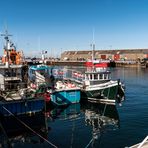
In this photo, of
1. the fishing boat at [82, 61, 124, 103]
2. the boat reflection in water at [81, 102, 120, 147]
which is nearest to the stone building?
the fishing boat at [82, 61, 124, 103]

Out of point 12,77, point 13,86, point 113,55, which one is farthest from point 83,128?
point 113,55

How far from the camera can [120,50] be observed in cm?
13500

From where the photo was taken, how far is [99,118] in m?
24.2

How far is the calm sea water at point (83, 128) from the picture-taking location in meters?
17.3

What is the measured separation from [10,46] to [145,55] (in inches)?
3738

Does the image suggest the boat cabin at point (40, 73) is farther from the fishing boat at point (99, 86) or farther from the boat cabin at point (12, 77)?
the boat cabin at point (12, 77)

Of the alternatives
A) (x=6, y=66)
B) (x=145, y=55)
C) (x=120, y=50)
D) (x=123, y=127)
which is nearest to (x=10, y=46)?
(x=6, y=66)

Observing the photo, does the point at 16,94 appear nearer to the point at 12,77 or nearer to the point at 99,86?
the point at 12,77

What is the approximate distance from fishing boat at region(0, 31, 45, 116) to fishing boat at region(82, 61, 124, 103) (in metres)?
7.39

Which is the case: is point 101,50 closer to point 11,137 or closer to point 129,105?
point 129,105

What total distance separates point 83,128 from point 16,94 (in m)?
7.50

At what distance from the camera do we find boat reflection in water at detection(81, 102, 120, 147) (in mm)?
19717

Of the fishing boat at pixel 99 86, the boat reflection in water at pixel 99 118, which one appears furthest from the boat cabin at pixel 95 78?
the boat reflection in water at pixel 99 118

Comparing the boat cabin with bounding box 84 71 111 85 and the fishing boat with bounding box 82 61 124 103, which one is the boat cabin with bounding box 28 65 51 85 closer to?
the fishing boat with bounding box 82 61 124 103
